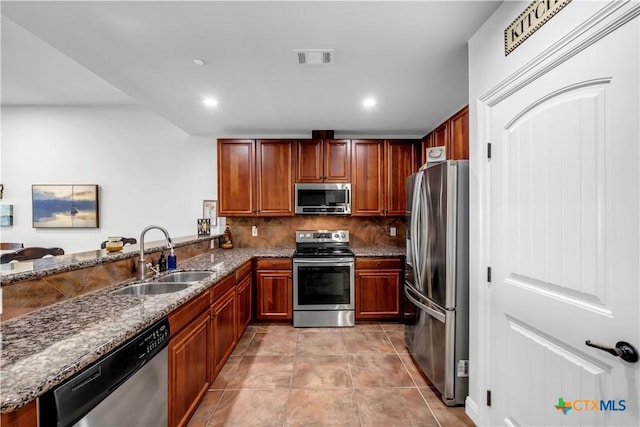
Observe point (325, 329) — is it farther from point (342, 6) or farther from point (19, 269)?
point (342, 6)

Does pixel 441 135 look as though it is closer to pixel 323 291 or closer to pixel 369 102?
pixel 369 102

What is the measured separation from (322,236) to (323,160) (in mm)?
1108

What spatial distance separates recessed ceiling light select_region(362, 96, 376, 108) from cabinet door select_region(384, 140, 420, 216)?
3.45ft

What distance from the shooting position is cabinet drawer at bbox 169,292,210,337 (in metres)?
1.54

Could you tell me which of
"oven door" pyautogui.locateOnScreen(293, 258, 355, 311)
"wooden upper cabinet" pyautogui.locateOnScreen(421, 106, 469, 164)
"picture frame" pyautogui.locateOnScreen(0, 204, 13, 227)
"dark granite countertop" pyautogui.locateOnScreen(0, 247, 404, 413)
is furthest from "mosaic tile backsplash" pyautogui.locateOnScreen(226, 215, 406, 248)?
"picture frame" pyautogui.locateOnScreen(0, 204, 13, 227)

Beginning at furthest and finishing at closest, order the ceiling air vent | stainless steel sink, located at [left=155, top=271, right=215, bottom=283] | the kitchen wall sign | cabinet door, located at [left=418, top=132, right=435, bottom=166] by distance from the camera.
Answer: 1. cabinet door, located at [left=418, top=132, right=435, bottom=166]
2. stainless steel sink, located at [left=155, top=271, right=215, bottom=283]
3. the ceiling air vent
4. the kitchen wall sign

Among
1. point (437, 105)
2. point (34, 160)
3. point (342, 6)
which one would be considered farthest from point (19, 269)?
point (34, 160)

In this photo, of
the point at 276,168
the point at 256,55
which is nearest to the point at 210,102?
the point at 256,55

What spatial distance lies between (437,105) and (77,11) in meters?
2.91

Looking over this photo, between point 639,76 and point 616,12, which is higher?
point 616,12

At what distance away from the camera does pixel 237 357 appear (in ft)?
8.69

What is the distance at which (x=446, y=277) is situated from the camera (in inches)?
78.0

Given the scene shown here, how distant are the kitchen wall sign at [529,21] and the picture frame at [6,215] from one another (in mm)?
6084

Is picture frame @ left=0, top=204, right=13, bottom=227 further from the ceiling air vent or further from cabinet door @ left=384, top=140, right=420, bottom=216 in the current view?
cabinet door @ left=384, top=140, right=420, bottom=216
